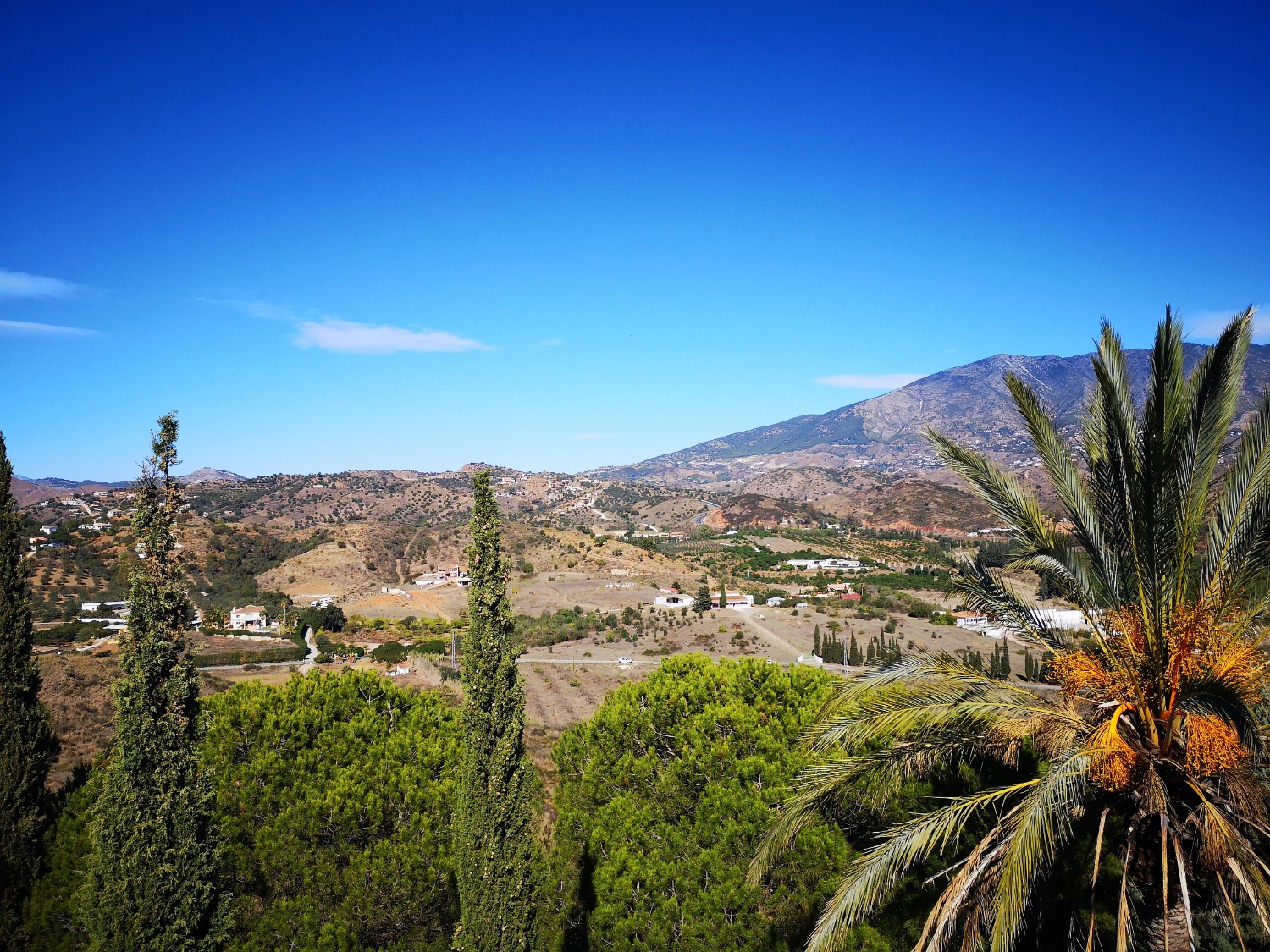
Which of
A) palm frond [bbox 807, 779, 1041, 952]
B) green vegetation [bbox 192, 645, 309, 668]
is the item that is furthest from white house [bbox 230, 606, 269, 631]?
palm frond [bbox 807, 779, 1041, 952]

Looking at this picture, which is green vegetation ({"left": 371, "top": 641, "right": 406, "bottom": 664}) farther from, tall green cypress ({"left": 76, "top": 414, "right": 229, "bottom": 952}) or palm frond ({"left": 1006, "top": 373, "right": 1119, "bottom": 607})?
palm frond ({"left": 1006, "top": 373, "right": 1119, "bottom": 607})

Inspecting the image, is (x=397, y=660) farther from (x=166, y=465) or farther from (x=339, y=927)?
(x=166, y=465)

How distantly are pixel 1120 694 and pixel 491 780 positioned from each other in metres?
6.03

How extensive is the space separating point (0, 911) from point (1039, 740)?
1337 centimetres

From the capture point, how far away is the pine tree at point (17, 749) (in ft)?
33.8

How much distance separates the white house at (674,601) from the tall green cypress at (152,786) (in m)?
49.6

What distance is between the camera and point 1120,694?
16.3ft

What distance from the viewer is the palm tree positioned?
4.53 metres

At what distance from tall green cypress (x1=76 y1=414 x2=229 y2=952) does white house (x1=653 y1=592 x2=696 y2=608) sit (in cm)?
4958

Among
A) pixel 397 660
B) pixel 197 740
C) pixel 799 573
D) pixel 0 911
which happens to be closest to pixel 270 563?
pixel 397 660

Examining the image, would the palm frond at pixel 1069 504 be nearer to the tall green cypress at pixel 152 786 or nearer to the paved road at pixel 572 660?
the tall green cypress at pixel 152 786

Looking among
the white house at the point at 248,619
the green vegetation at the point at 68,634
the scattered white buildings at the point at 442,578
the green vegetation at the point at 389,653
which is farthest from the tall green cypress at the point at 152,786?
the scattered white buildings at the point at 442,578

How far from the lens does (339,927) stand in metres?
10.2

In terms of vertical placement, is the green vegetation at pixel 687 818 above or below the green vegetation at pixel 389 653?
above
